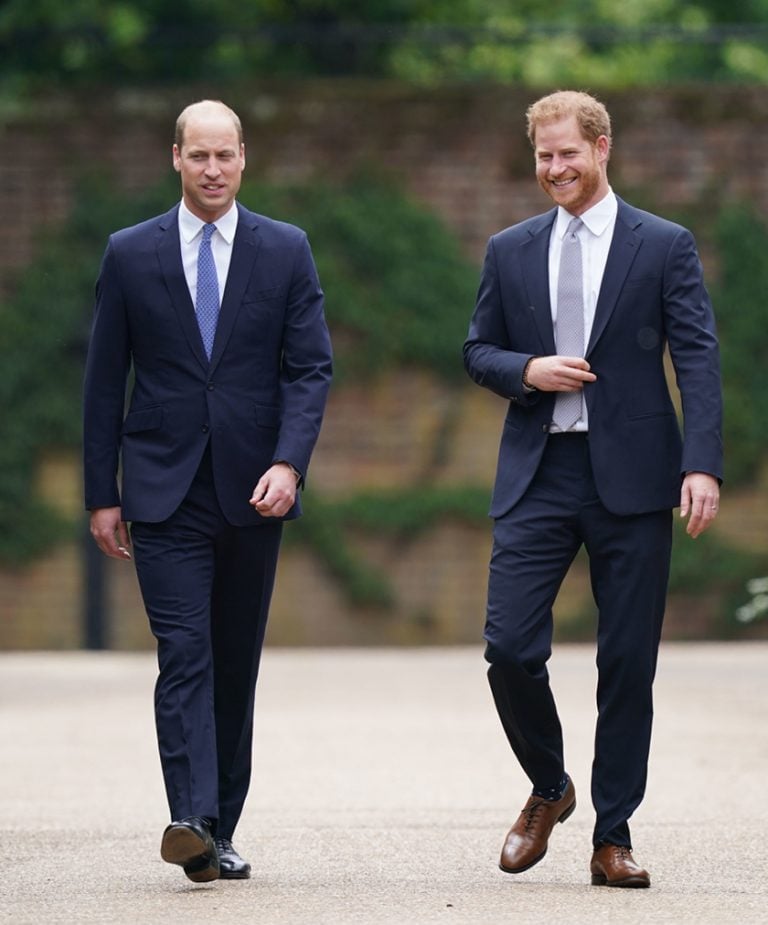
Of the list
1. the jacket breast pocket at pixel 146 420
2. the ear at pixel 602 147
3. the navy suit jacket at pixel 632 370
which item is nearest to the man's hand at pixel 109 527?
the jacket breast pocket at pixel 146 420

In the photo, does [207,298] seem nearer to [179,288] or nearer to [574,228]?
[179,288]

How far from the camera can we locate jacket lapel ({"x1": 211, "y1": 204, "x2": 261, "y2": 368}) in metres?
5.93

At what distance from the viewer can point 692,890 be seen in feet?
18.6

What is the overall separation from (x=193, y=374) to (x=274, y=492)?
0.41 m

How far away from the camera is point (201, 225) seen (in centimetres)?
601

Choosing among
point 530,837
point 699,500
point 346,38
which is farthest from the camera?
point 346,38

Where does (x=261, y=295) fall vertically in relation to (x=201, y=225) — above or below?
below

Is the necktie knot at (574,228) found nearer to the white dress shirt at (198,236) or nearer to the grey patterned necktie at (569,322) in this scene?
the grey patterned necktie at (569,322)

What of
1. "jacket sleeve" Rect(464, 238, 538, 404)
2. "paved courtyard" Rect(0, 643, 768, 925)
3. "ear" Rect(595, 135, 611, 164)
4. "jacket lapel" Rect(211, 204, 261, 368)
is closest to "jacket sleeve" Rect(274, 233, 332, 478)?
"jacket lapel" Rect(211, 204, 261, 368)

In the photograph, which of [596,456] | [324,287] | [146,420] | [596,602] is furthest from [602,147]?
[324,287]

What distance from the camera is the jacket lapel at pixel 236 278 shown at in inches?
234

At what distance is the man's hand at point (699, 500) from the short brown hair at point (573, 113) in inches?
36.7

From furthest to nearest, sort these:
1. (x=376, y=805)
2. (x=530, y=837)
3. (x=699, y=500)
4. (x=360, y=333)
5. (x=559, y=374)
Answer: (x=360, y=333) < (x=376, y=805) < (x=530, y=837) < (x=559, y=374) < (x=699, y=500)

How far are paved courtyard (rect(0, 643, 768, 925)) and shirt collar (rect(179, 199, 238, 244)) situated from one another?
1.71 meters
